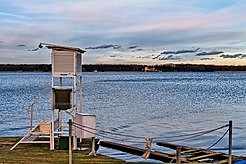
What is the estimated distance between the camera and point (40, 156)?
35.9 feet

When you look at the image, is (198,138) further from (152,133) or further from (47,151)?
(47,151)

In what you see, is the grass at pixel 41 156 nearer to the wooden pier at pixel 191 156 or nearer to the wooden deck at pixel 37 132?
the wooden deck at pixel 37 132

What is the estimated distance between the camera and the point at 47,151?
1170 cm

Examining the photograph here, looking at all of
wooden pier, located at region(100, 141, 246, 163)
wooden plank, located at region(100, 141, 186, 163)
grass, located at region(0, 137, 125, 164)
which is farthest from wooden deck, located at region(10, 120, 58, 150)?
wooden pier, located at region(100, 141, 246, 163)

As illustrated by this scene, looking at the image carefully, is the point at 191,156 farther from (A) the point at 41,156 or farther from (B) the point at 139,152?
(A) the point at 41,156

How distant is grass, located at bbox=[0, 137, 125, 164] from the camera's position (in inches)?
412

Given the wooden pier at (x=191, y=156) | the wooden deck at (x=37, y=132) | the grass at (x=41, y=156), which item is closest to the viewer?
the grass at (x=41, y=156)

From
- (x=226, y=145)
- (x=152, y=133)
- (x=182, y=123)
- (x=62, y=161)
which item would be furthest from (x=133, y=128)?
(x=62, y=161)

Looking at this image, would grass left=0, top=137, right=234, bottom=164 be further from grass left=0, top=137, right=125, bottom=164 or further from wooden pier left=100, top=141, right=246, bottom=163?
wooden pier left=100, top=141, right=246, bottom=163

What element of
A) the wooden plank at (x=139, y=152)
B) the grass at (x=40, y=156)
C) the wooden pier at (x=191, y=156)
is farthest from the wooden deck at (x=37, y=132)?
the wooden pier at (x=191, y=156)

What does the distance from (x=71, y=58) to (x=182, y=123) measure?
15.4m

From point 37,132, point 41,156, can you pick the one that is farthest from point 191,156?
point 37,132

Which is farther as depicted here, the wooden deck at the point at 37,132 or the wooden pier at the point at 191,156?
the wooden deck at the point at 37,132

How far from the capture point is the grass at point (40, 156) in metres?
10.5
